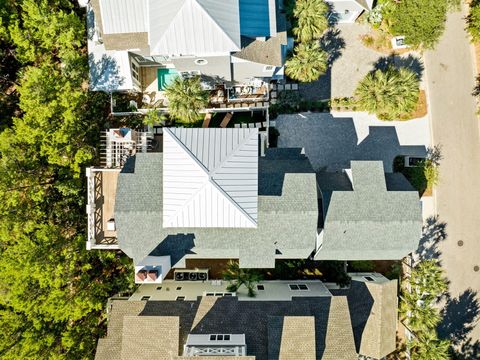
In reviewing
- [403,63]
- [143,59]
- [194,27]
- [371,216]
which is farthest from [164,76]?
[403,63]

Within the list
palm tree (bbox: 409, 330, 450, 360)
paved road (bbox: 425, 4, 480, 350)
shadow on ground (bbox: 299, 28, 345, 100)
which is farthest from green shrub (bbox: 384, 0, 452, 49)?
palm tree (bbox: 409, 330, 450, 360)

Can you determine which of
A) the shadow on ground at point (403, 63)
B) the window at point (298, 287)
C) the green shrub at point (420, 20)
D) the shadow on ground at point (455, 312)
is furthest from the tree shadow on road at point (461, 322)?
the green shrub at point (420, 20)

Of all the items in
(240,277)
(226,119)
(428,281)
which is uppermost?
(226,119)

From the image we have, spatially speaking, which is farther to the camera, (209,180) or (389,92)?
(389,92)

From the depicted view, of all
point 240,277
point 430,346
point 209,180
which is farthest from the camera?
point 240,277

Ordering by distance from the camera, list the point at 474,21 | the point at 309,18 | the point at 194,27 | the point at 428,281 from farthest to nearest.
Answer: the point at 474,21 → the point at 428,281 → the point at 309,18 → the point at 194,27

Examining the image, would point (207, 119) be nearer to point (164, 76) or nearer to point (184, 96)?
point (184, 96)

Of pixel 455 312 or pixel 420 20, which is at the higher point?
pixel 420 20
